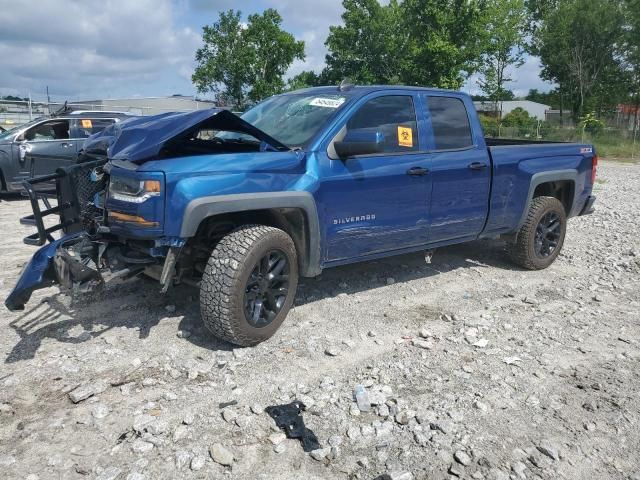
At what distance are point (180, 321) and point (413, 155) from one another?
2388 mm

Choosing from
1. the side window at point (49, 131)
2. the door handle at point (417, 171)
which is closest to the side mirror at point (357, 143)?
the door handle at point (417, 171)

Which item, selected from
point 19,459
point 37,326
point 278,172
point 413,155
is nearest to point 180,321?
point 37,326

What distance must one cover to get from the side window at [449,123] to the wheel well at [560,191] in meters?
1.46

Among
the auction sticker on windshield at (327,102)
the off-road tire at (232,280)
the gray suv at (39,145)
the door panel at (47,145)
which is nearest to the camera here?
the off-road tire at (232,280)

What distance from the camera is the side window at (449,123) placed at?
4.98 m

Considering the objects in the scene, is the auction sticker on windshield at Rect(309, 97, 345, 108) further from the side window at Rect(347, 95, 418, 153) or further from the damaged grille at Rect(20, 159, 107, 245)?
the damaged grille at Rect(20, 159, 107, 245)

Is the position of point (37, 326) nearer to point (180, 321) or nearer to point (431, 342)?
point (180, 321)

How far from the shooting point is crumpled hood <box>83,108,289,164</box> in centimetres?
357

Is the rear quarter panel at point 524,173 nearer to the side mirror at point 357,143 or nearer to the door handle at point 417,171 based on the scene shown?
the door handle at point 417,171

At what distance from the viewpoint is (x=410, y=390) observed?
344 cm

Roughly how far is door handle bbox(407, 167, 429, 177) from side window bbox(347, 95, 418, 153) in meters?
0.19

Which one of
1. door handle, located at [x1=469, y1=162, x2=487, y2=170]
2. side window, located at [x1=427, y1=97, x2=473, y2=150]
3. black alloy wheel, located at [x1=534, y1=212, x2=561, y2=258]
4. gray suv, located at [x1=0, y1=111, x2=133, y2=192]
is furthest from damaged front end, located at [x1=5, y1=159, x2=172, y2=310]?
gray suv, located at [x1=0, y1=111, x2=133, y2=192]

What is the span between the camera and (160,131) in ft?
12.1

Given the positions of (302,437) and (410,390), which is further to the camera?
(410,390)
